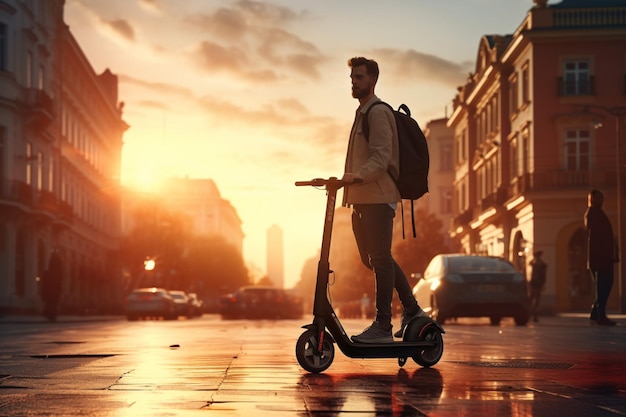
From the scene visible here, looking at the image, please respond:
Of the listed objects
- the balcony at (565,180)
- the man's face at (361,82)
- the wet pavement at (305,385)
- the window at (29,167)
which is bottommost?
the wet pavement at (305,385)

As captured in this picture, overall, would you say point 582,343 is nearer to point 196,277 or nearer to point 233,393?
point 233,393

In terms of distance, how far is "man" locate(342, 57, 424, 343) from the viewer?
7625 millimetres

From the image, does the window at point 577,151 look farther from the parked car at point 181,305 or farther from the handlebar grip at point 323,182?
the handlebar grip at point 323,182

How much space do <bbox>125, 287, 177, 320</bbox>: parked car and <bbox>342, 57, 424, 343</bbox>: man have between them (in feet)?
138

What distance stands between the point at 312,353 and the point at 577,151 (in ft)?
141

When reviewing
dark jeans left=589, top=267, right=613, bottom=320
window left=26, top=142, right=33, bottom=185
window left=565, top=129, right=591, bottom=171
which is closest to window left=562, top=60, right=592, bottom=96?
window left=565, top=129, right=591, bottom=171

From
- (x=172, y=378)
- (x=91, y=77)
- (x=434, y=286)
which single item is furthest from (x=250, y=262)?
(x=172, y=378)

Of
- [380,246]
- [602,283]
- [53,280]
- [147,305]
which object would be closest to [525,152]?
[147,305]

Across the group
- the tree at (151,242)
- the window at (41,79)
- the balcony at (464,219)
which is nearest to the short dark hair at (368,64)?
the window at (41,79)

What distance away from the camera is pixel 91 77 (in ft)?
225

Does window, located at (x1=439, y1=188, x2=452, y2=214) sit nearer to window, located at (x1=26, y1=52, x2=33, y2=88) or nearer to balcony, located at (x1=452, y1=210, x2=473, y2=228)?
balcony, located at (x1=452, y1=210, x2=473, y2=228)

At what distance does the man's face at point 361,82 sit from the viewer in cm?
794

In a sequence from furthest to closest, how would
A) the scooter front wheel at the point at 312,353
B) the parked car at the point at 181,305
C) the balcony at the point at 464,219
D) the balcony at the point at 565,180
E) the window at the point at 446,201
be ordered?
the window at the point at 446,201
the balcony at the point at 464,219
the parked car at the point at 181,305
the balcony at the point at 565,180
the scooter front wheel at the point at 312,353

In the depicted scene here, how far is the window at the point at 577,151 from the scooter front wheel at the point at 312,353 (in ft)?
139
